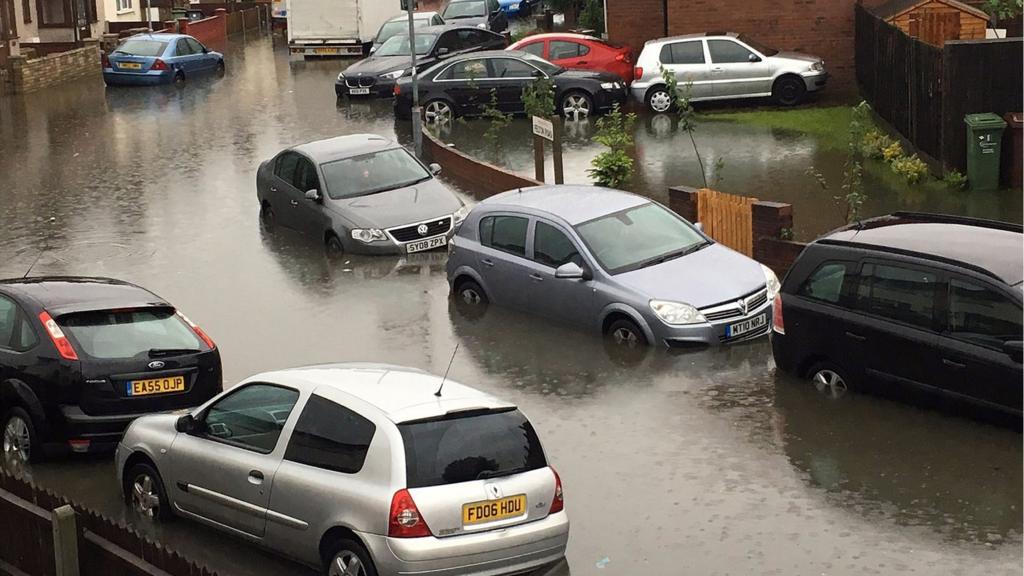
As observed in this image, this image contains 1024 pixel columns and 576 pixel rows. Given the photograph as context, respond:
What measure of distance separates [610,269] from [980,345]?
4.93m

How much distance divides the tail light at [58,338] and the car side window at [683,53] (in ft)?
66.7

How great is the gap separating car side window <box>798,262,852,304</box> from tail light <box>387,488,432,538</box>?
617cm

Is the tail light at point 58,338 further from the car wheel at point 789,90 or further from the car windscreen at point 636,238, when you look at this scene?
the car wheel at point 789,90

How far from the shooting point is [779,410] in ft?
47.4

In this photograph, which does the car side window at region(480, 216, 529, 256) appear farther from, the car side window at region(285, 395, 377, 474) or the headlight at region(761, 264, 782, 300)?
the car side window at region(285, 395, 377, 474)

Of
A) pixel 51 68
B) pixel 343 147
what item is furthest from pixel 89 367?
pixel 51 68

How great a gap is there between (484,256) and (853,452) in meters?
6.58

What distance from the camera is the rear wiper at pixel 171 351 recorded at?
1358 cm

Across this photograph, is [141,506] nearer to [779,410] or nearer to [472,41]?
[779,410]

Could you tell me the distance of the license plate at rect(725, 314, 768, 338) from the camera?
16.5 metres

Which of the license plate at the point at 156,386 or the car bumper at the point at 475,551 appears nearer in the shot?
the car bumper at the point at 475,551

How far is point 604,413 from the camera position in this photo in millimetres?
14656

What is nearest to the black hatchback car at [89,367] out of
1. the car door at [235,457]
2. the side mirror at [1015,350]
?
the car door at [235,457]

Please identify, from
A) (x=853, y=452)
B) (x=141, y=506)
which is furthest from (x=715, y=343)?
(x=141, y=506)
